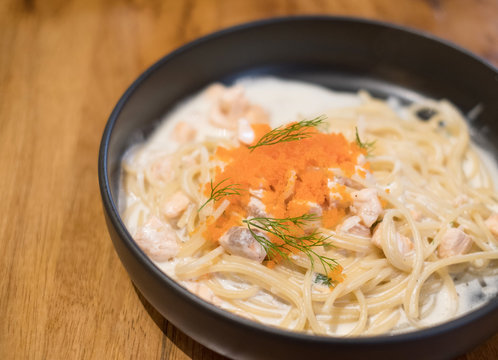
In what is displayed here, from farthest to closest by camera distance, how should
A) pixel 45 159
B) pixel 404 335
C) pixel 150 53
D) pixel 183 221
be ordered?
pixel 150 53 → pixel 45 159 → pixel 183 221 → pixel 404 335

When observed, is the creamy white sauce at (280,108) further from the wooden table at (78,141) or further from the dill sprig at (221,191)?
the dill sprig at (221,191)

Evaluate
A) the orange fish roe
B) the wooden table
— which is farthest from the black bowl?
the orange fish roe

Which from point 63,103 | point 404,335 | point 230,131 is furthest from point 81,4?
point 404,335

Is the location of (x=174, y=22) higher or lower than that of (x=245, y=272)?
higher

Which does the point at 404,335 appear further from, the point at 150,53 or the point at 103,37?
the point at 103,37

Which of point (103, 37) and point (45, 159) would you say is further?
point (103, 37)

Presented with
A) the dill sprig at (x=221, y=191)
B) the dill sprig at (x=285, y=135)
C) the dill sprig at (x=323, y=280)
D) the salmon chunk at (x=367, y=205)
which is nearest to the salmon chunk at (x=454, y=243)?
the salmon chunk at (x=367, y=205)

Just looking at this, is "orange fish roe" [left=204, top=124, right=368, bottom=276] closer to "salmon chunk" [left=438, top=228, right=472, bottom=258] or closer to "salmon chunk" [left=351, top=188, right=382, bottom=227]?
"salmon chunk" [left=351, top=188, right=382, bottom=227]
